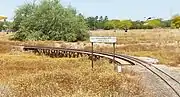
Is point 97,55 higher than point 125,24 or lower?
higher

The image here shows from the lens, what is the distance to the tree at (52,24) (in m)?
73.2

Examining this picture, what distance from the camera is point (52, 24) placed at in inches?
2916

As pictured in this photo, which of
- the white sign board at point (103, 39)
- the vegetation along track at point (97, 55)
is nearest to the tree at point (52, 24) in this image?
the vegetation along track at point (97, 55)

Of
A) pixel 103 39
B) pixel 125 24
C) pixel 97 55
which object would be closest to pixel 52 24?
pixel 97 55

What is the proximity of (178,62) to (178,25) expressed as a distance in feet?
353

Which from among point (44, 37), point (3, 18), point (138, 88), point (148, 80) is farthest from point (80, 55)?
point (3, 18)

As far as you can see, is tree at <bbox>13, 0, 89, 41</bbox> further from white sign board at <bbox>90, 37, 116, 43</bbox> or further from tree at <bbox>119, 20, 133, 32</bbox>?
tree at <bbox>119, 20, 133, 32</bbox>

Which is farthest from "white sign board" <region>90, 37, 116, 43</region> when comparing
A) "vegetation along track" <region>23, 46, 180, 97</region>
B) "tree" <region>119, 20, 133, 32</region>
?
"tree" <region>119, 20, 133, 32</region>

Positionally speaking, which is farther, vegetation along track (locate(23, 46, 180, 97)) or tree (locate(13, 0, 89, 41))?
tree (locate(13, 0, 89, 41))

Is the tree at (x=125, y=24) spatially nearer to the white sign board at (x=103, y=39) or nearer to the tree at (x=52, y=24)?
the tree at (x=52, y=24)

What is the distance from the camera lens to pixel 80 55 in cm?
4331

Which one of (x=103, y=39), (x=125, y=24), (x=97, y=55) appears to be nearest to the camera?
(x=103, y=39)

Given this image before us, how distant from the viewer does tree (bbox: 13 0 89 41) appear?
73.2m

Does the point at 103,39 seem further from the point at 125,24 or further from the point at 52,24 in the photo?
the point at 125,24
